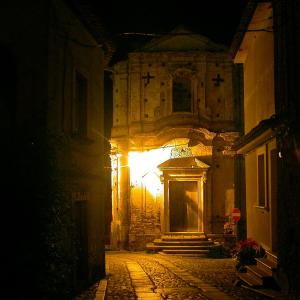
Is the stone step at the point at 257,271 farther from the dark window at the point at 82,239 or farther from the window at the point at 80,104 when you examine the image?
the window at the point at 80,104

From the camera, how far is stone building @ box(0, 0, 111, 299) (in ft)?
30.3

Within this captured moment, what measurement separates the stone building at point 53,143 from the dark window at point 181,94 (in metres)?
10.6

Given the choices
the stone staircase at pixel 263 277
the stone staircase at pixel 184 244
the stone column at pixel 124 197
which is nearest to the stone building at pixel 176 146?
the stone column at pixel 124 197

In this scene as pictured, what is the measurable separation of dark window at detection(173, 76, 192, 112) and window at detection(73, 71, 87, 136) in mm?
13262

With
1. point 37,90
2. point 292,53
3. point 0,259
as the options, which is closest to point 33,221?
point 0,259

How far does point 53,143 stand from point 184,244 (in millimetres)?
17218

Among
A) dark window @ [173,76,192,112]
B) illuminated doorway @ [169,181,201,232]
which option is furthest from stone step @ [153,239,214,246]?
dark window @ [173,76,192,112]

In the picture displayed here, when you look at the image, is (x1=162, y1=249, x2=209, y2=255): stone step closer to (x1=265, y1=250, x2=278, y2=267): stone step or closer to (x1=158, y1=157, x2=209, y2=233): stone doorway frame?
(x1=158, y1=157, x2=209, y2=233): stone doorway frame

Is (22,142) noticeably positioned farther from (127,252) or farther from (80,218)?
(127,252)

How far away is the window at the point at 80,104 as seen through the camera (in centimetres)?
1388

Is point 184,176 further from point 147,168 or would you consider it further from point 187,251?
point 187,251

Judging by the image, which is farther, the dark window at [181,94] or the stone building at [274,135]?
the dark window at [181,94]

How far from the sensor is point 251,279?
13.0m

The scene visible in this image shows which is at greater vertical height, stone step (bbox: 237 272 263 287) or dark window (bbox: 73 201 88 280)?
dark window (bbox: 73 201 88 280)
